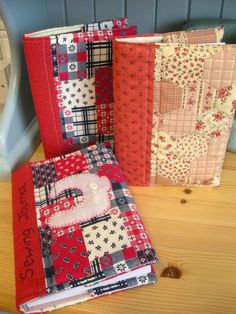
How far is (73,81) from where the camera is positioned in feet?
1.86

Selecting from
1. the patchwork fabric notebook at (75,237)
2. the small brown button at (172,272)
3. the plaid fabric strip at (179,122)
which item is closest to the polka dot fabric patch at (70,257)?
the patchwork fabric notebook at (75,237)

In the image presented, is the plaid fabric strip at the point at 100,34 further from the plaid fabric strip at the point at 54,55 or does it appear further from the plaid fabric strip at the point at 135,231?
the plaid fabric strip at the point at 135,231

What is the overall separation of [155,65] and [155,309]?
345mm

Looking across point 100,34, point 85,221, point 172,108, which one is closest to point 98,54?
point 100,34

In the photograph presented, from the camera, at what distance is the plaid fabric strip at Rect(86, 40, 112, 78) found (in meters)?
0.54

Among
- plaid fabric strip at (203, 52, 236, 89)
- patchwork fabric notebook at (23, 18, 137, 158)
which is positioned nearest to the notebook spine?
patchwork fabric notebook at (23, 18, 137, 158)

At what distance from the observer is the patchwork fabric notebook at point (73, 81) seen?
0.53m

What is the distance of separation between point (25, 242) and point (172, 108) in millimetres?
309

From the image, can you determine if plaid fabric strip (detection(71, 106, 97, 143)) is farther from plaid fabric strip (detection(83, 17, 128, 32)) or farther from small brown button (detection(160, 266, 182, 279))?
small brown button (detection(160, 266, 182, 279))

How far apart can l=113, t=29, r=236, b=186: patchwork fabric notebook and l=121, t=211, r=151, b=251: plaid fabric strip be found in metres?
0.12

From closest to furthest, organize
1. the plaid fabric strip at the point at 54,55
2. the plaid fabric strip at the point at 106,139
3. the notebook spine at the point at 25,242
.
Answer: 1. the notebook spine at the point at 25,242
2. the plaid fabric strip at the point at 54,55
3. the plaid fabric strip at the point at 106,139

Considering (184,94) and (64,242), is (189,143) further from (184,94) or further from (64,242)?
(64,242)

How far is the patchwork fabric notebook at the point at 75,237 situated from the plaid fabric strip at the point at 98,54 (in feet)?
0.58

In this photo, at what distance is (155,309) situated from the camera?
16.7 inches
